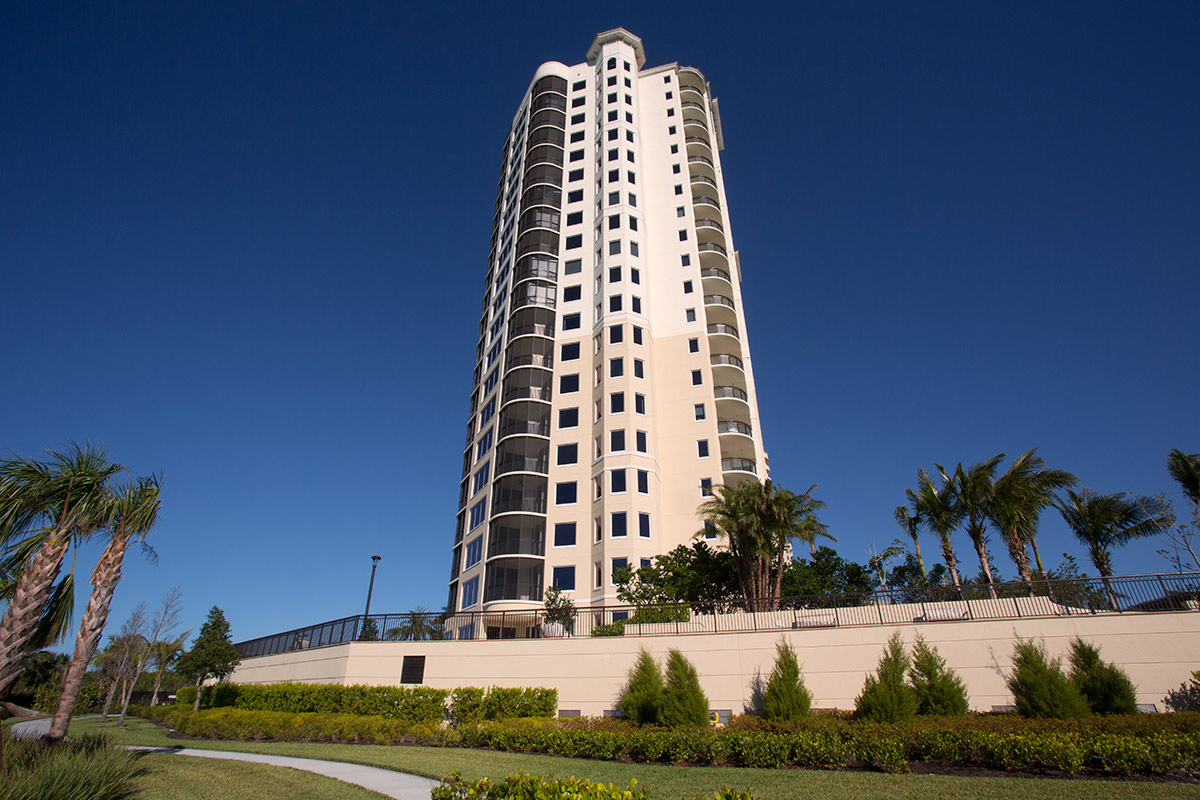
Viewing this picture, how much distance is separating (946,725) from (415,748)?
46.6ft

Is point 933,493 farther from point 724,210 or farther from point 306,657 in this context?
point 724,210

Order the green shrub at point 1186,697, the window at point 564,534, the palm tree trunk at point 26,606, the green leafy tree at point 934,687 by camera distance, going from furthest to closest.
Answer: the window at point 564,534
the green leafy tree at point 934,687
the green shrub at point 1186,697
the palm tree trunk at point 26,606

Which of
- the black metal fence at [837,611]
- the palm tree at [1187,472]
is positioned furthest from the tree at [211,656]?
the palm tree at [1187,472]

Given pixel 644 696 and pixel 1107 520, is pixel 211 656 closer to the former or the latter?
pixel 644 696

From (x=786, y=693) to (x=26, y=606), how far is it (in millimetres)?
17664

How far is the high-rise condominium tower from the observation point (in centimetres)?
4091

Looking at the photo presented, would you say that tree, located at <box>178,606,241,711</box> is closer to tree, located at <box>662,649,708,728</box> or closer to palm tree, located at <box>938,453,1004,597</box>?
tree, located at <box>662,649,708,728</box>

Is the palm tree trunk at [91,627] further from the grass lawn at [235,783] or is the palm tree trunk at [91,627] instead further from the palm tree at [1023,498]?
the palm tree at [1023,498]

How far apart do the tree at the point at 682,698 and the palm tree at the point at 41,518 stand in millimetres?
14800

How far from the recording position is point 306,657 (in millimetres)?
26859

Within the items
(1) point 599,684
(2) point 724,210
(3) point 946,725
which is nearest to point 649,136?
(2) point 724,210

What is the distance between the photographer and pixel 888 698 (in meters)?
16.2

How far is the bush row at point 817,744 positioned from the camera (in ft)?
38.2

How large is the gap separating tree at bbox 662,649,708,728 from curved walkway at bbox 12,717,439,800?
305 inches
